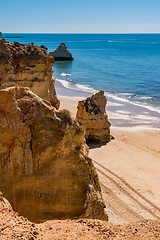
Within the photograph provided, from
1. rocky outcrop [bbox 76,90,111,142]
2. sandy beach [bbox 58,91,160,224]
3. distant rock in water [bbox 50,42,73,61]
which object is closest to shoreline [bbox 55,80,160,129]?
sandy beach [bbox 58,91,160,224]

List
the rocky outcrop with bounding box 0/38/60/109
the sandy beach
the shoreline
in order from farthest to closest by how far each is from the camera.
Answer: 1. the shoreline
2. the rocky outcrop with bounding box 0/38/60/109
3. the sandy beach

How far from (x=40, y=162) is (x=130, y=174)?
9317mm

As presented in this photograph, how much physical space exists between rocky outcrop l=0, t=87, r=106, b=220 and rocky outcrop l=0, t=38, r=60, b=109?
968 centimetres

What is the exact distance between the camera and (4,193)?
6246 millimetres

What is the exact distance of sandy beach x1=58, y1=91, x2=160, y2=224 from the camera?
11336 mm

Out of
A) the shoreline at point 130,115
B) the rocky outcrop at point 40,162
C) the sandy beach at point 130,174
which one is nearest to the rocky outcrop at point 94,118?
the sandy beach at point 130,174

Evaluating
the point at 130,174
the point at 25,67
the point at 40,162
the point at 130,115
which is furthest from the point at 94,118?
the point at 40,162

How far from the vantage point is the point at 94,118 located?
62.7 feet

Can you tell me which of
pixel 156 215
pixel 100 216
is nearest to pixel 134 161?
pixel 156 215

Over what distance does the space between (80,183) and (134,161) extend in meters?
10.4

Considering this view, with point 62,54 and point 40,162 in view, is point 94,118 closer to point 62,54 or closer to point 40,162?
point 40,162

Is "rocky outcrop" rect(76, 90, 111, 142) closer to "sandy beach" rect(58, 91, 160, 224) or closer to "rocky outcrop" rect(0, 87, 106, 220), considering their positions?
"sandy beach" rect(58, 91, 160, 224)

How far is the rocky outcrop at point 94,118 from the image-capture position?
19.0 meters

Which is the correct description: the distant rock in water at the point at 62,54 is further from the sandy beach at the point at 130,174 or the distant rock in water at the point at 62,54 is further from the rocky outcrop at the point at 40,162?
the rocky outcrop at the point at 40,162
